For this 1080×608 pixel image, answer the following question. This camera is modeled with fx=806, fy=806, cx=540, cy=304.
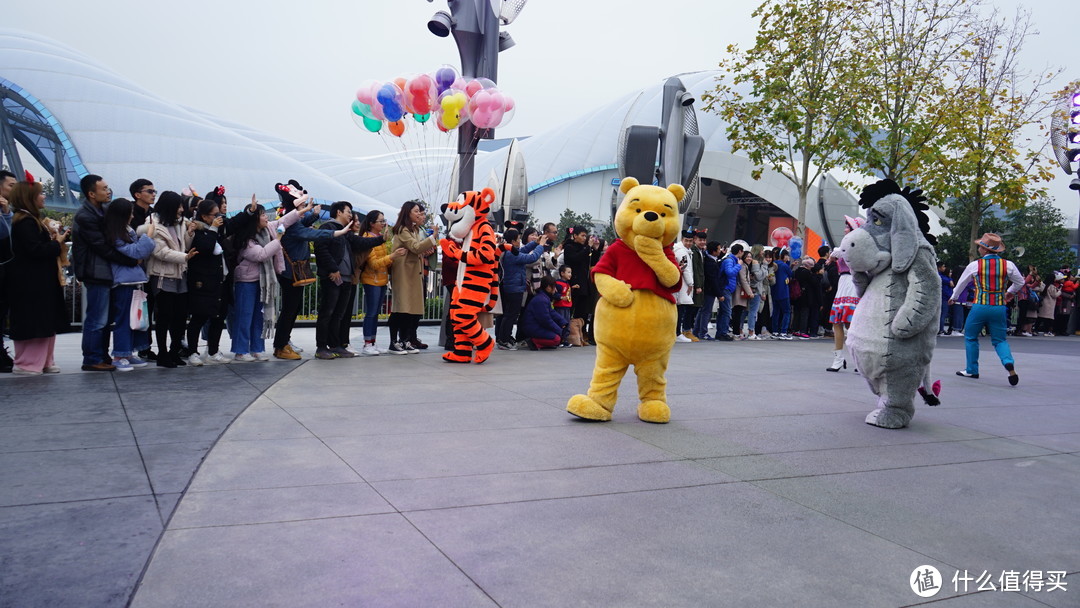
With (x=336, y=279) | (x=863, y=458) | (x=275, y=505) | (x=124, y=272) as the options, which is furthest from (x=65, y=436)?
(x=863, y=458)

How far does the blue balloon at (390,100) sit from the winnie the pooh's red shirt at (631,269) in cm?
901

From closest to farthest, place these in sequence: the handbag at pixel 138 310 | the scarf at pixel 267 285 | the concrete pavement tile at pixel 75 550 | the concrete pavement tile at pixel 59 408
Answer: the concrete pavement tile at pixel 75 550, the concrete pavement tile at pixel 59 408, the handbag at pixel 138 310, the scarf at pixel 267 285

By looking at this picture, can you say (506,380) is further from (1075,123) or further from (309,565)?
(1075,123)

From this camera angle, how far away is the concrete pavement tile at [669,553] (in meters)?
2.86

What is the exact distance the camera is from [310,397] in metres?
6.58

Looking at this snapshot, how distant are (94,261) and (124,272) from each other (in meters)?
0.27

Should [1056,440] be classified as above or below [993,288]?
below

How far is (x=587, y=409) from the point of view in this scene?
227 inches

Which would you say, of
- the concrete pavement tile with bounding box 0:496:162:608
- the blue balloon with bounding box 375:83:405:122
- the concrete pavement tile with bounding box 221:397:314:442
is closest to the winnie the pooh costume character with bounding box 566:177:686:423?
the concrete pavement tile with bounding box 221:397:314:442

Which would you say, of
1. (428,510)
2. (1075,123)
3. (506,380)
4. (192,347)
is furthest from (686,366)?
(1075,123)

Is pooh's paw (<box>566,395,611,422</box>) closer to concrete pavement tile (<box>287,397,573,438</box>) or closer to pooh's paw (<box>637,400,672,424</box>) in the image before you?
concrete pavement tile (<box>287,397,573,438</box>)

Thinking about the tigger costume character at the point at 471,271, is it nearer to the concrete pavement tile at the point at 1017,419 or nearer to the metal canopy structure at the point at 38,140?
the concrete pavement tile at the point at 1017,419

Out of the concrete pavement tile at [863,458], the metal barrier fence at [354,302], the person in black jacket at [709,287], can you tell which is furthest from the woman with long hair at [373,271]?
the person in black jacket at [709,287]

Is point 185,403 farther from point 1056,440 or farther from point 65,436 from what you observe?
point 1056,440
